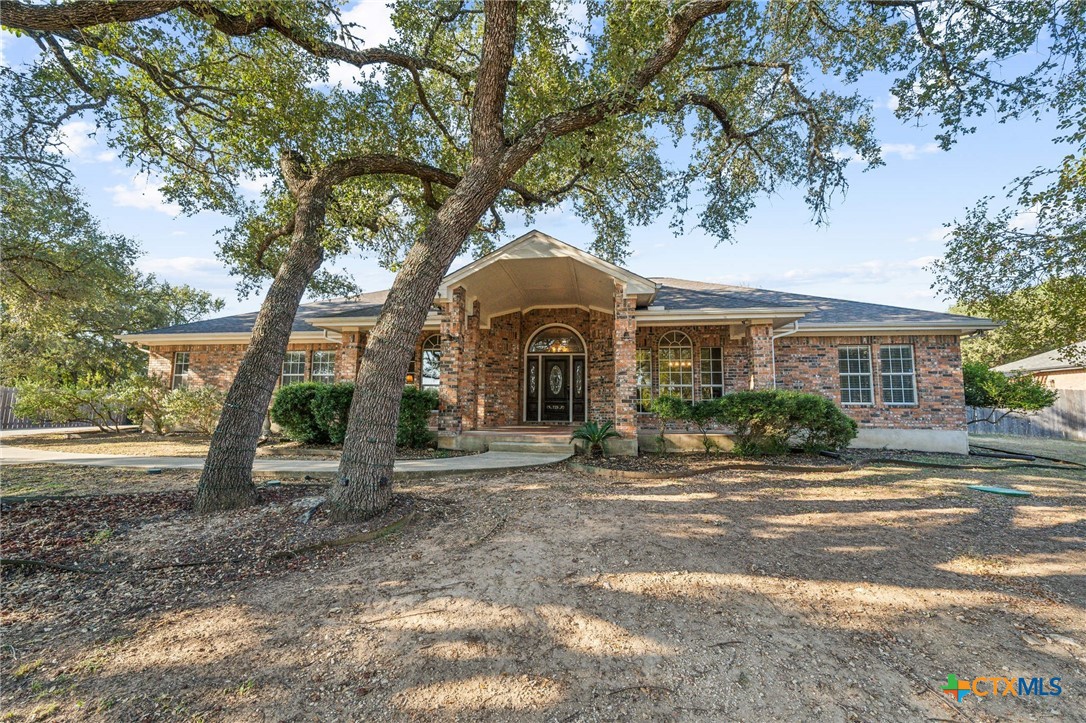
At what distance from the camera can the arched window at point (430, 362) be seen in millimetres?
12469

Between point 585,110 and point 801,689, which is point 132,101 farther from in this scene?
point 801,689

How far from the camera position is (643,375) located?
12.0m

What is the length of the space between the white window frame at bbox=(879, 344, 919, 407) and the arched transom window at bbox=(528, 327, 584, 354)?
295 inches

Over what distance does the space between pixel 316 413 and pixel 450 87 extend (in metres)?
7.38

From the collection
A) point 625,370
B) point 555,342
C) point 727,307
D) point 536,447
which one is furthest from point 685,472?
point 555,342

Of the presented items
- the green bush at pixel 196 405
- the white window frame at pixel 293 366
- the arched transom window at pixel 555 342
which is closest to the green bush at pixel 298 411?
the green bush at pixel 196 405

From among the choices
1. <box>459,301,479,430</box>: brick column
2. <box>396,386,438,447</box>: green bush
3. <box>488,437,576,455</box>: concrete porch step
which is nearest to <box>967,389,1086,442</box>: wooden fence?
<box>488,437,576,455</box>: concrete porch step

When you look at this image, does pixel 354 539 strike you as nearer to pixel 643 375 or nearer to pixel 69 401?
pixel 643 375

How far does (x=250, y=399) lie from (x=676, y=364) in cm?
983

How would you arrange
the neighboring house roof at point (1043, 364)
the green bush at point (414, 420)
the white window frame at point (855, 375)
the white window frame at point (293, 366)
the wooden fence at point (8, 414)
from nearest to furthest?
the green bush at point (414, 420)
the white window frame at point (855, 375)
the white window frame at point (293, 366)
the wooden fence at point (8, 414)
the neighboring house roof at point (1043, 364)

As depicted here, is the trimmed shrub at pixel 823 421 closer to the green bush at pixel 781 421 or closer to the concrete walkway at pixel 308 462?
the green bush at pixel 781 421

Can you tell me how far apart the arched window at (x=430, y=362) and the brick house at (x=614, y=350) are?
38mm

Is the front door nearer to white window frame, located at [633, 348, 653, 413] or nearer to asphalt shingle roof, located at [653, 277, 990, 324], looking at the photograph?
white window frame, located at [633, 348, 653, 413]

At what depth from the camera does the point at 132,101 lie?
688cm
